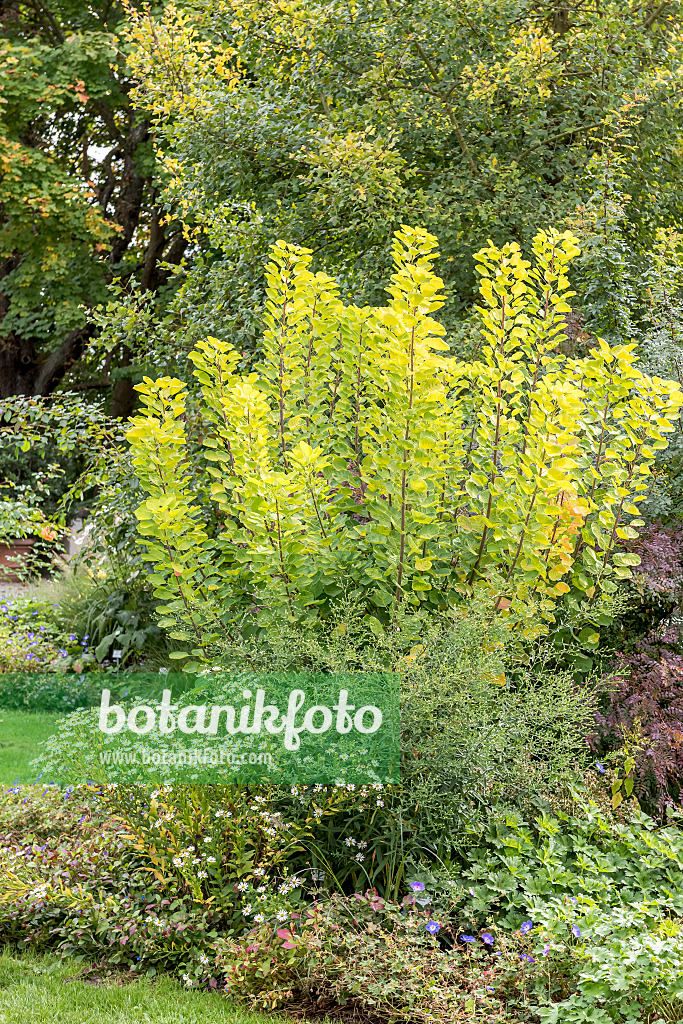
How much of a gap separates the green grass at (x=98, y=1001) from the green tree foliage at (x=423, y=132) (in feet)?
13.5

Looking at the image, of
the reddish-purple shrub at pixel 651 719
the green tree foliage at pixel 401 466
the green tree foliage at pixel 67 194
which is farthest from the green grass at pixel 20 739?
the green tree foliage at pixel 67 194

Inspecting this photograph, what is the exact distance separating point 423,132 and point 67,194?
6618 mm

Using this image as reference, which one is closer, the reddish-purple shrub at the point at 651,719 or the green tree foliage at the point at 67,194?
the reddish-purple shrub at the point at 651,719

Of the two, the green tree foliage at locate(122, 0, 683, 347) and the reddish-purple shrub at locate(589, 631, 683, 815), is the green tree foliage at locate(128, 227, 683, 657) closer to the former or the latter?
the reddish-purple shrub at locate(589, 631, 683, 815)

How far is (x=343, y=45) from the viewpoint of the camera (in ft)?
20.2

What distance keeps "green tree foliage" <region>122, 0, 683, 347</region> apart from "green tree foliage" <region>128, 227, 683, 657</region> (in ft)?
6.72

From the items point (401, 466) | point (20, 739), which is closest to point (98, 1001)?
point (401, 466)

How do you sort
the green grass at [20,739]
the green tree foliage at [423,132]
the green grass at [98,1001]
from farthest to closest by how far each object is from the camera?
the green tree foliage at [423,132]
the green grass at [20,739]
the green grass at [98,1001]

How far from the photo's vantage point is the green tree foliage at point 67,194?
11297 mm

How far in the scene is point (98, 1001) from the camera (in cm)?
284

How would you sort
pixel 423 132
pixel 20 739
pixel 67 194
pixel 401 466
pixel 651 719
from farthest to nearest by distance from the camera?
pixel 67 194, pixel 423 132, pixel 20 739, pixel 651 719, pixel 401 466

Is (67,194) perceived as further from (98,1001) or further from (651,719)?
(98,1001)

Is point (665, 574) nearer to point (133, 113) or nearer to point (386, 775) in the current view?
point (386, 775)

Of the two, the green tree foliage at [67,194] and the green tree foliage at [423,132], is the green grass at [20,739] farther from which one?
the green tree foliage at [67,194]
